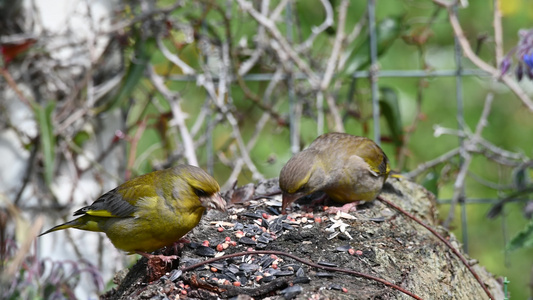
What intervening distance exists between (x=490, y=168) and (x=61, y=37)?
158 inches

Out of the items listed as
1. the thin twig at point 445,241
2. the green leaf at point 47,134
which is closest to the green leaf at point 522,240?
the thin twig at point 445,241

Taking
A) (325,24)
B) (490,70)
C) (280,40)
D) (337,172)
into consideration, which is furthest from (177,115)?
(490,70)

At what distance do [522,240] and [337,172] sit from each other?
0.99 metres

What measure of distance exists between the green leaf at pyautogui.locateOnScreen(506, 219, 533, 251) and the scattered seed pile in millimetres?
265

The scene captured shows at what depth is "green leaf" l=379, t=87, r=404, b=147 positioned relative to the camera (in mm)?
5133

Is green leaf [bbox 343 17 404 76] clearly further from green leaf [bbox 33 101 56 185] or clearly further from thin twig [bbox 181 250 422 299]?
thin twig [bbox 181 250 422 299]

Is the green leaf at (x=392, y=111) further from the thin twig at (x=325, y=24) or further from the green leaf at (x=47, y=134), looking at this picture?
the green leaf at (x=47, y=134)

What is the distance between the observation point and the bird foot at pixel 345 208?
3357 millimetres

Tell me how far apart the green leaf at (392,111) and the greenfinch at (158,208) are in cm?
250

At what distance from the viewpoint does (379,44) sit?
5.04 m

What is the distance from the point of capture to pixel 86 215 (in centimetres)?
326

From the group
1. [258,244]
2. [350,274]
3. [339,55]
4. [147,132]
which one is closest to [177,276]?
[258,244]

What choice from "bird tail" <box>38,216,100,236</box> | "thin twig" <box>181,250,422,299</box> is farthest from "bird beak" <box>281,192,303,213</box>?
"bird tail" <box>38,216,100,236</box>

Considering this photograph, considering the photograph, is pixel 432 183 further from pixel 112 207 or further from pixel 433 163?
pixel 112 207
